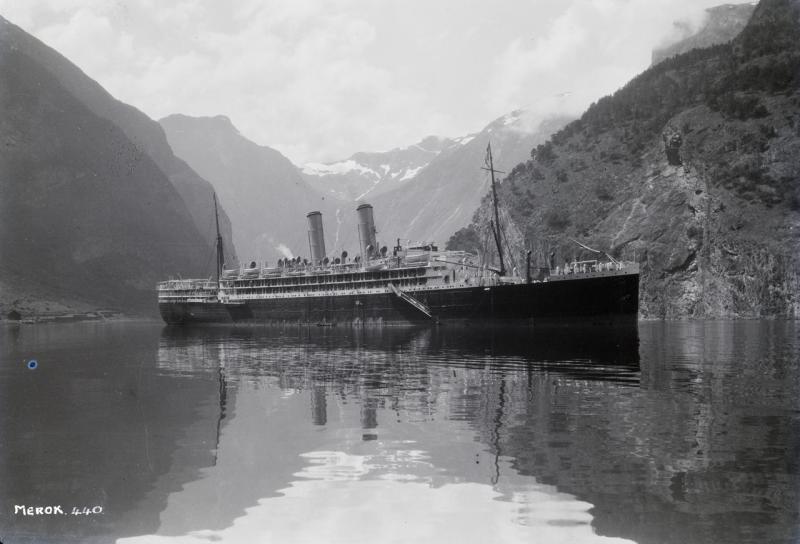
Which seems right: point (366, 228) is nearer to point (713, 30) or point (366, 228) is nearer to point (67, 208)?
point (67, 208)

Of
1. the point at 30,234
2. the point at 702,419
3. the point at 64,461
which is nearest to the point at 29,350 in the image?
the point at 64,461

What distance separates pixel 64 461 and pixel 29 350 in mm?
40537

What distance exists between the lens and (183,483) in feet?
44.1

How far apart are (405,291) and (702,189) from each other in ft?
234

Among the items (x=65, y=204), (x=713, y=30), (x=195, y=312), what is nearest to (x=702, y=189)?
(x=713, y=30)

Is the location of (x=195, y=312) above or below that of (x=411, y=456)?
above

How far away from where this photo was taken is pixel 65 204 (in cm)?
17088

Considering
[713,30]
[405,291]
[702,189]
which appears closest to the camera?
[405,291]

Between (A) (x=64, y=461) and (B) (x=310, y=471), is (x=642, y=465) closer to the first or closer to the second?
(B) (x=310, y=471)

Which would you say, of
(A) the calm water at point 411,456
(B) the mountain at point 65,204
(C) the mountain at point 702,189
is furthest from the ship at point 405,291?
(B) the mountain at point 65,204

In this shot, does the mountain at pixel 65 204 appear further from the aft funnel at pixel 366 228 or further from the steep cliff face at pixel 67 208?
the aft funnel at pixel 366 228

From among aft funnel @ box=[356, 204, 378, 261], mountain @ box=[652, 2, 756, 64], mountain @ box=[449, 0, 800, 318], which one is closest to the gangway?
aft funnel @ box=[356, 204, 378, 261]

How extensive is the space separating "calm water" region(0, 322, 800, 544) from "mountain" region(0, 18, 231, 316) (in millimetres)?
132938

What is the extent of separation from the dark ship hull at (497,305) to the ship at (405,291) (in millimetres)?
96
